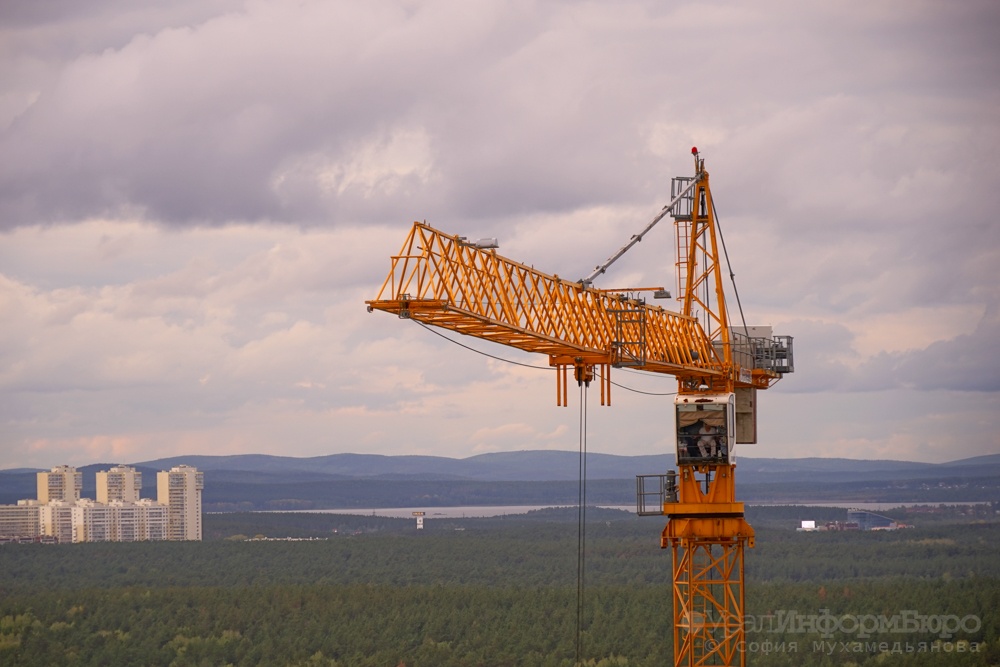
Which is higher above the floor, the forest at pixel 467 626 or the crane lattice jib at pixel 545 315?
the crane lattice jib at pixel 545 315

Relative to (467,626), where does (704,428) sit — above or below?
above

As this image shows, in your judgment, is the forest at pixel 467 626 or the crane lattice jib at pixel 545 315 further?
the forest at pixel 467 626

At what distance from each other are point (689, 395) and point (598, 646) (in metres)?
86.9

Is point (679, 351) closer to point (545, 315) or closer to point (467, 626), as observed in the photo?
point (545, 315)

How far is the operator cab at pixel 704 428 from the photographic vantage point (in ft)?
228

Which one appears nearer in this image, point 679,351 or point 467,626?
point 679,351

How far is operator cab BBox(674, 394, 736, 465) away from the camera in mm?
69562

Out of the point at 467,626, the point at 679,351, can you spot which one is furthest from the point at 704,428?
the point at 467,626

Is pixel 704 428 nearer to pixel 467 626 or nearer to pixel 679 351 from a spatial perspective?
pixel 679 351

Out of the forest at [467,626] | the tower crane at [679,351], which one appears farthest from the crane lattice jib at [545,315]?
the forest at [467,626]

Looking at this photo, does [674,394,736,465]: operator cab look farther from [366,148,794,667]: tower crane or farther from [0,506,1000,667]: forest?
[0,506,1000,667]: forest

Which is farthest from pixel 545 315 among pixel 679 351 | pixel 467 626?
pixel 467 626

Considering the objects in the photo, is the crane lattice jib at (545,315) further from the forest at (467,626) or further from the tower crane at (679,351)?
the forest at (467,626)

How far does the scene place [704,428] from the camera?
70062 mm
